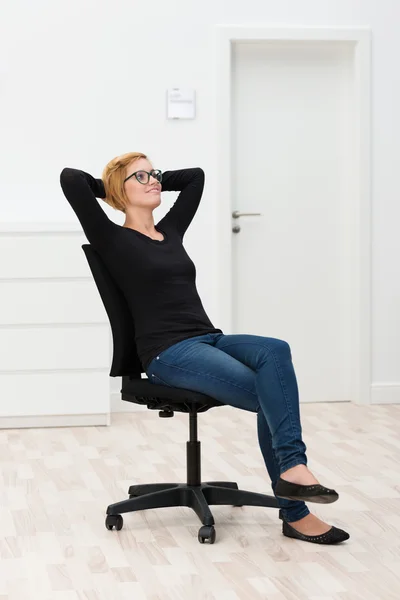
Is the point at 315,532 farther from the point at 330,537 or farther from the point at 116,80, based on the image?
the point at 116,80

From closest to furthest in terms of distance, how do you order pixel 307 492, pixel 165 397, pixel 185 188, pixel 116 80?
pixel 307 492, pixel 165 397, pixel 185 188, pixel 116 80

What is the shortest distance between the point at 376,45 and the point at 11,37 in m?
1.98

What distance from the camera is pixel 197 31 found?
5.50 meters

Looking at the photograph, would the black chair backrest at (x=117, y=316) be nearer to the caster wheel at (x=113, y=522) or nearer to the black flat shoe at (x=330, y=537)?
the caster wheel at (x=113, y=522)

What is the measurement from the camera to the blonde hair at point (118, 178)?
3479 mm

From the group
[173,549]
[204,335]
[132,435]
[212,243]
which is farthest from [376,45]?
[173,549]

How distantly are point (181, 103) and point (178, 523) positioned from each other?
2.78 m

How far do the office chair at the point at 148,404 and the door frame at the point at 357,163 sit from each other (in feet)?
7.26

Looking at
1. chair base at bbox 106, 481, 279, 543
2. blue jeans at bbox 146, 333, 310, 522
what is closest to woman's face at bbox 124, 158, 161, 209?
blue jeans at bbox 146, 333, 310, 522

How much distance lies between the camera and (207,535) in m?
3.11

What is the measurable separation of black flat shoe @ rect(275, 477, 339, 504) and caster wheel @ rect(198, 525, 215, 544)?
0.32 metres

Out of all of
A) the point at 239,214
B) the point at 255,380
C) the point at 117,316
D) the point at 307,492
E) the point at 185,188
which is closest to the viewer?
the point at 307,492

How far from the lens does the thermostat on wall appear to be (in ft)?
18.0

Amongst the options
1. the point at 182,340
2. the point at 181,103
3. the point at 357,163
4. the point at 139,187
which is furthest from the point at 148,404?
the point at 357,163
